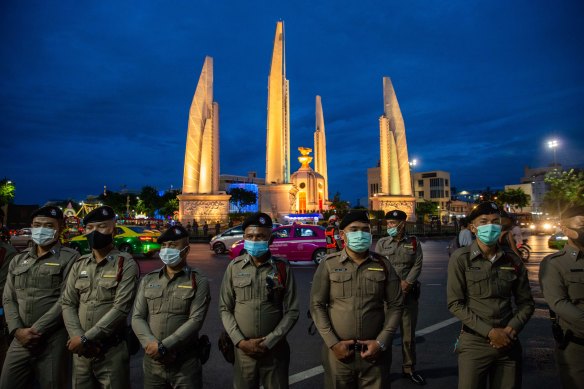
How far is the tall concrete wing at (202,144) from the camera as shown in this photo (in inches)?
1512

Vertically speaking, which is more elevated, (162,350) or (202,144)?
(202,144)

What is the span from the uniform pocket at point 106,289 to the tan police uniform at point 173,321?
8.9 inches

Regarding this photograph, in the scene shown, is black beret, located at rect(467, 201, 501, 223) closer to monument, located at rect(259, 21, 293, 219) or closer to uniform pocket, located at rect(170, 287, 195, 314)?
uniform pocket, located at rect(170, 287, 195, 314)

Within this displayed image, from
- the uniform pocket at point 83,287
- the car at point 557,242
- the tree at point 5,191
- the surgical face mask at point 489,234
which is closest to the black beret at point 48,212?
the uniform pocket at point 83,287

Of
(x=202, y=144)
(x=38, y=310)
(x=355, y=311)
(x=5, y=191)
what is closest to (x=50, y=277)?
(x=38, y=310)

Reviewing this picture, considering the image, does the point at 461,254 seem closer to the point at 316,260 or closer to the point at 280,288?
the point at 280,288

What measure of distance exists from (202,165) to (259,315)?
120 feet

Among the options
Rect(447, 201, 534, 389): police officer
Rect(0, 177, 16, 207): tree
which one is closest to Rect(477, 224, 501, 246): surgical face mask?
Rect(447, 201, 534, 389): police officer

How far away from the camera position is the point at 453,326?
6.29m

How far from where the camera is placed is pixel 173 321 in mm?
3127

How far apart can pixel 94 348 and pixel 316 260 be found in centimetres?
1143

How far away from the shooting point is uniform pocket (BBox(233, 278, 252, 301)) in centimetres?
318

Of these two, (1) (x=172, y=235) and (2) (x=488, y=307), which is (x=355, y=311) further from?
(1) (x=172, y=235)

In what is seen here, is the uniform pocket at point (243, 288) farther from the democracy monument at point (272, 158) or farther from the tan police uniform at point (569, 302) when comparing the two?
the democracy monument at point (272, 158)
